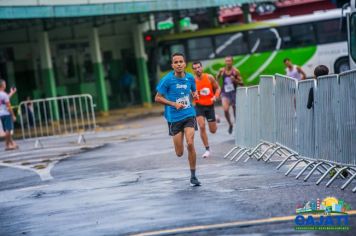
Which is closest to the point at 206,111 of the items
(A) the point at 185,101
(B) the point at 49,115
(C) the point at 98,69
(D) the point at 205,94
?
(D) the point at 205,94

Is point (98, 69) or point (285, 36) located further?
point (285, 36)

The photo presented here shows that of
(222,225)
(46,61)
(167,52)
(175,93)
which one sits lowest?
(222,225)

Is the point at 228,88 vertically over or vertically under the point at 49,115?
over

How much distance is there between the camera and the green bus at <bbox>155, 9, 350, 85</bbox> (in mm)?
36688

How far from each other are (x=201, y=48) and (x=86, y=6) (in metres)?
7.88

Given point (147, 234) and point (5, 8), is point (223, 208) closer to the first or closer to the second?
point (147, 234)

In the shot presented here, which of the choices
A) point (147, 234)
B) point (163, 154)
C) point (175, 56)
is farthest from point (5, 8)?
point (147, 234)

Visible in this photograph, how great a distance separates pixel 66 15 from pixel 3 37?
5927 mm

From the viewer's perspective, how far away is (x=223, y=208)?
9.15 m

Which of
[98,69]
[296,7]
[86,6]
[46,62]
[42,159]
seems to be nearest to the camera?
[42,159]

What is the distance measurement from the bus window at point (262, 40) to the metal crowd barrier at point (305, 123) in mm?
21846

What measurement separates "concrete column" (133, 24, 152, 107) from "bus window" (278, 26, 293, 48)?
652 cm

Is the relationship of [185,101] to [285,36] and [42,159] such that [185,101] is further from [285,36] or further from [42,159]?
[285,36]

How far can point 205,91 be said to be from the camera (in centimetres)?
1639
